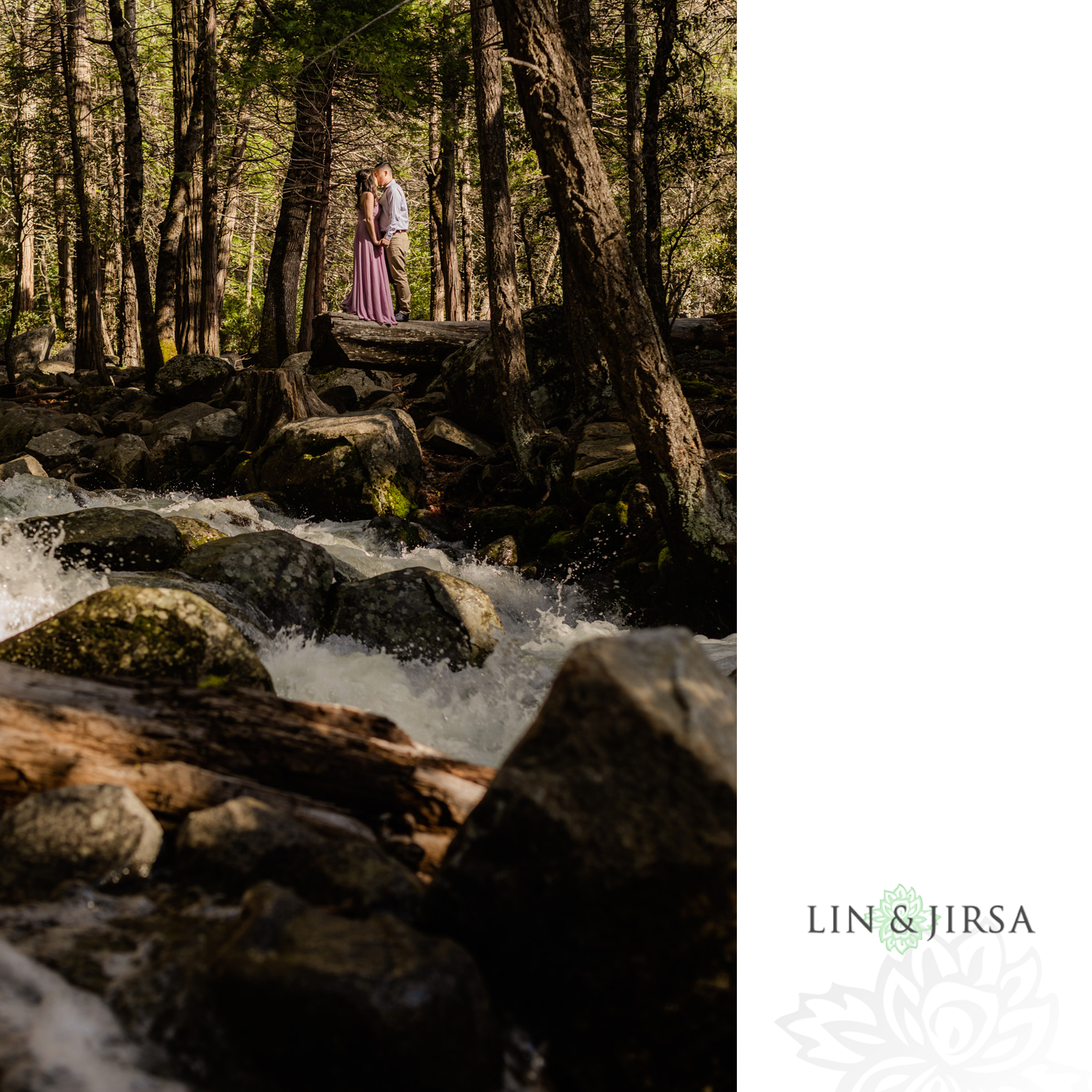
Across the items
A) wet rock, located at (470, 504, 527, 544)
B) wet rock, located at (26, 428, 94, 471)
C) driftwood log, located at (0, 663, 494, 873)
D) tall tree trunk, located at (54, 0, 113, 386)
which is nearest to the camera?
driftwood log, located at (0, 663, 494, 873)

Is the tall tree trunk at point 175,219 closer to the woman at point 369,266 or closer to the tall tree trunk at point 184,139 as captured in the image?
the tall tree trunk at point 184,139

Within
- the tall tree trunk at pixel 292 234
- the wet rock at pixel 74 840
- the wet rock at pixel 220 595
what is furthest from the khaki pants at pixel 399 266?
the wet rock at pixel 74 840

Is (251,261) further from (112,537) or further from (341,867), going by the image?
(341,867)

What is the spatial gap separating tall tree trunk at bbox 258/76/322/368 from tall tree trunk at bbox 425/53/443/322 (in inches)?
79.4

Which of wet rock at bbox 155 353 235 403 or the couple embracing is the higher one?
the couple embracing

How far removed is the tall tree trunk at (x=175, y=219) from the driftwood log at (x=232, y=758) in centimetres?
1297

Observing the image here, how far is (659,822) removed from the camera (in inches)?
72.5

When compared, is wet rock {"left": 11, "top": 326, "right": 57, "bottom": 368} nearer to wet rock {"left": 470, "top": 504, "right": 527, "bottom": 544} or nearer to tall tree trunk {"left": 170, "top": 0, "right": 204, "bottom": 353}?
tall tree trunk {"left": 170, "top": 0, "right": 204, "bottom": 353}

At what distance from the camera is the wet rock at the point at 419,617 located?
515 cm

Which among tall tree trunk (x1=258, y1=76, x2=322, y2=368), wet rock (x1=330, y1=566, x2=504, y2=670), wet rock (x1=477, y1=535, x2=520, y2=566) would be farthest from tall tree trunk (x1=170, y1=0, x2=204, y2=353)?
wet rock (x1=330, y1=566, x2=504, y2=670)

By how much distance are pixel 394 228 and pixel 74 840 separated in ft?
40.5

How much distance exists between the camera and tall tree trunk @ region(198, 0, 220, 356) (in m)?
13.6
